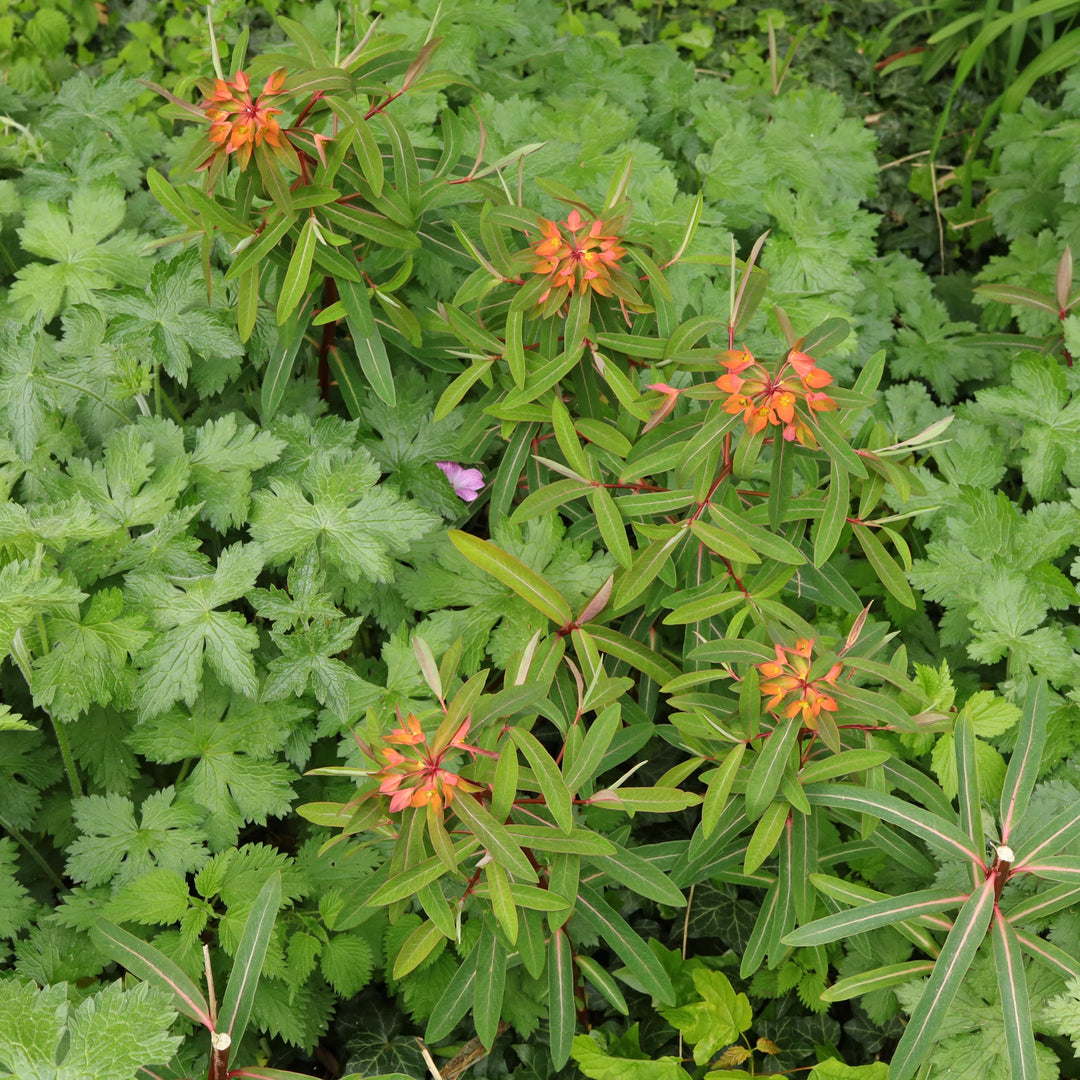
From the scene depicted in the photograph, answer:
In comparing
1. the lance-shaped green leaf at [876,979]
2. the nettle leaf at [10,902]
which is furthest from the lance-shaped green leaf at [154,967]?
the lance-shaped green leaf at [876,979]

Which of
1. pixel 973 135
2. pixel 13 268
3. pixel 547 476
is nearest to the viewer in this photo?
pixel 547 476

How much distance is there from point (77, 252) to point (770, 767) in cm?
168

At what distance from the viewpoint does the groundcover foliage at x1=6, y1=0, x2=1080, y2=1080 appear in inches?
54.5

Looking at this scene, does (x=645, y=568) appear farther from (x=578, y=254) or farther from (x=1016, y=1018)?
(x=1016, y=1018)

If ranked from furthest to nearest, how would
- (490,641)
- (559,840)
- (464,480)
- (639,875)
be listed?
(464,480) < (490,641) < (639,875) < (559,840)

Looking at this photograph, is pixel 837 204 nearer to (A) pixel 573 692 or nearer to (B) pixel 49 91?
(A) pixel 573 692

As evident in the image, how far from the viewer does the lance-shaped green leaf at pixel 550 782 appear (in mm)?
1306

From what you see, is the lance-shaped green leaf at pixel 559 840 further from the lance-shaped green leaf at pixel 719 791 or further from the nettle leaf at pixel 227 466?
the nettle leaf at pixel 227 466

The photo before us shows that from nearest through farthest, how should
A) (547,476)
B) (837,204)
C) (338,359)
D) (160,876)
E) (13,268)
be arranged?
(160,876) → (547,476) → (338,359) → (13,268) → (837,204)

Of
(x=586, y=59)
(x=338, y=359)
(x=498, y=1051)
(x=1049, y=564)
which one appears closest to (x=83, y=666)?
(x=338, y=359)

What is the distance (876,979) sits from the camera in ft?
4.76

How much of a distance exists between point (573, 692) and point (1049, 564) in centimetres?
94

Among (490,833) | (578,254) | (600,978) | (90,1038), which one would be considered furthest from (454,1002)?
(578,254)

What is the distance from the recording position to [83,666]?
155 centimetres
